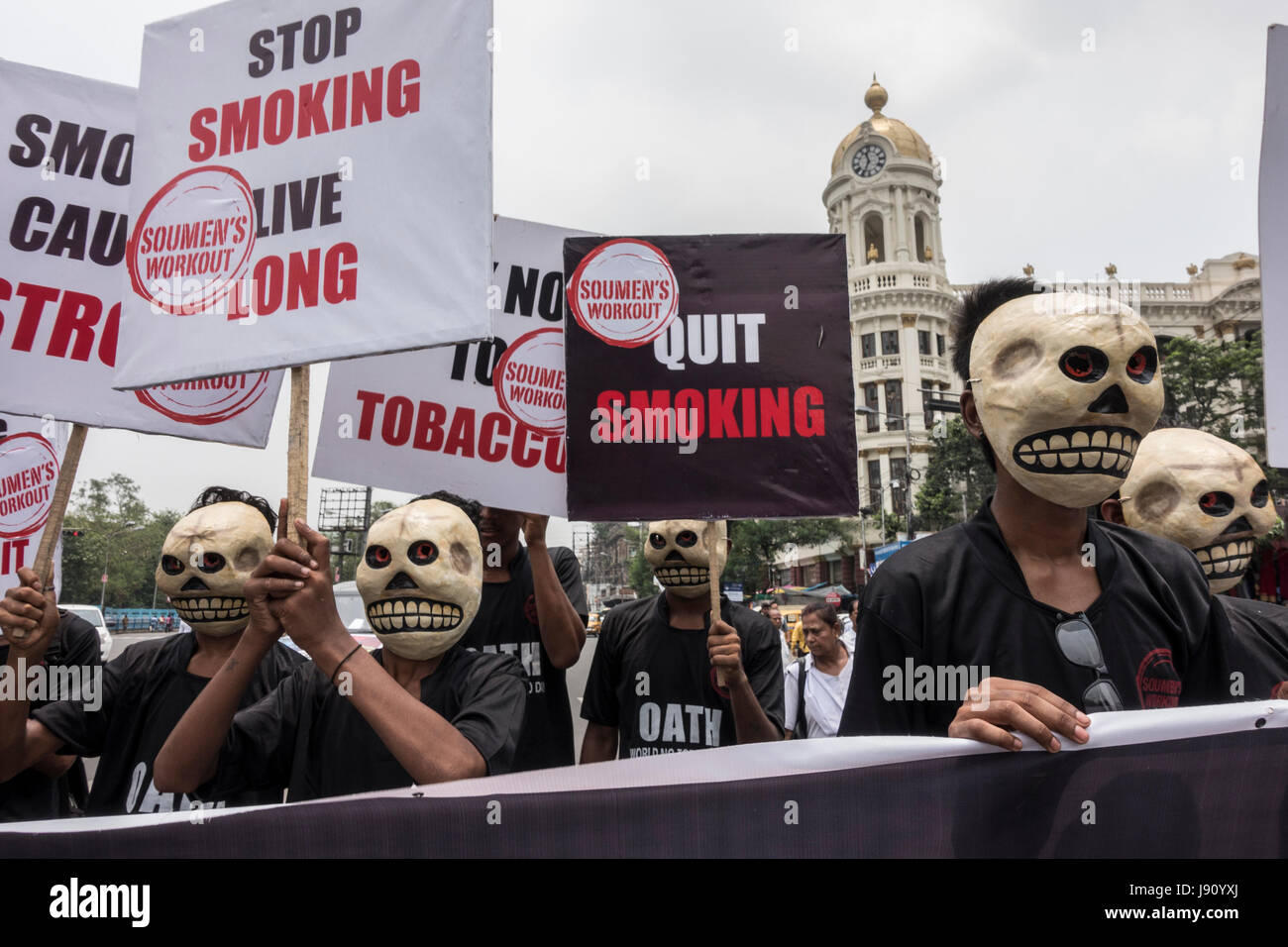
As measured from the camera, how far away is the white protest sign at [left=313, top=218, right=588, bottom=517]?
13.5 ft

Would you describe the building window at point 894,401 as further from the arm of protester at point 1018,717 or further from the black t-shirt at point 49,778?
the arm of protester at point 1018,717

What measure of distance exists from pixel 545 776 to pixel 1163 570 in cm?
149

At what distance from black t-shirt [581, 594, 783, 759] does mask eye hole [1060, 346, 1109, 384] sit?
75.6 inches

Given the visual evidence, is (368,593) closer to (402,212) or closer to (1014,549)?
(402,212)

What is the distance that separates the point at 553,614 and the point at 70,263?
2.26 m

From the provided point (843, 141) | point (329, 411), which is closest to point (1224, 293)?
point (843, 141)

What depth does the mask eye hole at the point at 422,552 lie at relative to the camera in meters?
2.85

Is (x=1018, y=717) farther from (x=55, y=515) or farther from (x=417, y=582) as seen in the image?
(x=55, y=515)

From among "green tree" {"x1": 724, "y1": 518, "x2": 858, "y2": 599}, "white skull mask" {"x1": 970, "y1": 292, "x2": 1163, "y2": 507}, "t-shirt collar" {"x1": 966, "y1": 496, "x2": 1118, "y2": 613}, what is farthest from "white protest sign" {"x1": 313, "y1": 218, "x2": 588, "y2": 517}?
"green tree" {"x1": 724, "y1": 518, "x2": 858, "y2": 599}

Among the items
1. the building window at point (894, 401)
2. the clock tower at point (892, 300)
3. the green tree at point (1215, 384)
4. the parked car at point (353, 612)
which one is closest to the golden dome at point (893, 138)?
the clock tower at point (892, 300)

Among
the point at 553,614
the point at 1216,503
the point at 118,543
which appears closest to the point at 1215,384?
the point at 1216,503

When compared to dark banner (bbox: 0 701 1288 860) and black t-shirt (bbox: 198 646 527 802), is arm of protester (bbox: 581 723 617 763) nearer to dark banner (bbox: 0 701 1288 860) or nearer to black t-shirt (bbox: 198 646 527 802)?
black t-shirt (bbox: 198 646 527 802)

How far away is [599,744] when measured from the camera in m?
4.03
